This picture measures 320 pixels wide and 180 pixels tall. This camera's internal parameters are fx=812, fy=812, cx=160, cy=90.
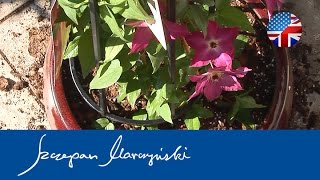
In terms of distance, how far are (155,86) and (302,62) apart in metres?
0.63

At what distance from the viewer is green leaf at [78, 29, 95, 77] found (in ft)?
5.76

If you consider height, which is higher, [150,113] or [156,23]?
[156,23]

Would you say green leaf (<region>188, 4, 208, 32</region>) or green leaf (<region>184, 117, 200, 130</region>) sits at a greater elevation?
green leaf (<region>188, 4, 208, 32</region>)

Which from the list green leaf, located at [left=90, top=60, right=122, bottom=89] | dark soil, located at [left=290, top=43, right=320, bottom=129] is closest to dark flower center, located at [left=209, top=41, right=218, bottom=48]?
green leaf, located at [left=90, top=60, right=122, bottom=89]

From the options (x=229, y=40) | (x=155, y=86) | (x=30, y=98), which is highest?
(x=229, y=40)

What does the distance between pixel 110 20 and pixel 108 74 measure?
Result: 18 centimetres

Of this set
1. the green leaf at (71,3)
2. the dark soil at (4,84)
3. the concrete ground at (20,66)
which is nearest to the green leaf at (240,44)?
the green leaf at (71,3)

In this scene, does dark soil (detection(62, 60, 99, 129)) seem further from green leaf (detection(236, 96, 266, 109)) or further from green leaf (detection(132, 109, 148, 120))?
green leaf (detection(236, 96, 266, 109))

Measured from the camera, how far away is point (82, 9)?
167 cm

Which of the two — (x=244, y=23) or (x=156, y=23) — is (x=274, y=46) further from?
(x=156, y=23)

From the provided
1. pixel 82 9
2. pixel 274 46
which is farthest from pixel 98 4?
pixel 274 46

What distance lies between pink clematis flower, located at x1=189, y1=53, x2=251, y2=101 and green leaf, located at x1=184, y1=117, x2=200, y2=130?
23cm

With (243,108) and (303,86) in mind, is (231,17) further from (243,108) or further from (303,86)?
(303,86)

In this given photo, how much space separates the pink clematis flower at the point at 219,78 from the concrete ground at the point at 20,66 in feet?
2.29
